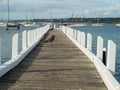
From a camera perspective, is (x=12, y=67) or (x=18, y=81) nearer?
(x=18, y=81)

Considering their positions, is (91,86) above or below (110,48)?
below

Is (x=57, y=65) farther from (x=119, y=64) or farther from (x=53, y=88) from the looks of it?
(x=119, y=64)

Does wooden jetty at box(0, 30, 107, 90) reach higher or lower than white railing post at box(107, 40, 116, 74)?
lower

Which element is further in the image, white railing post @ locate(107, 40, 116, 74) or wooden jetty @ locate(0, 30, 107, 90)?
white railing post @ locate(107, 40, 116, 74)

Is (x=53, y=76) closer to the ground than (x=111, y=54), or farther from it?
closer to the ground

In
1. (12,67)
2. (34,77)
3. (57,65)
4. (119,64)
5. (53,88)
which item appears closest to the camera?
(53,88)

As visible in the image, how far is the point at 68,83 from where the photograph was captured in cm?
1034

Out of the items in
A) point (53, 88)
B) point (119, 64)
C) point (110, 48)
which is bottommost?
point (119, 64)

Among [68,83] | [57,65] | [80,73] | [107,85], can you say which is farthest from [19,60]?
[107,85]

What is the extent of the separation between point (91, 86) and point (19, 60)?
4918 millimetres

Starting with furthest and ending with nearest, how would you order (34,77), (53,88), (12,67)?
(12,67) < (34,77) < (53,88)

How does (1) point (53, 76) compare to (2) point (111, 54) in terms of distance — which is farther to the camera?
(2) point (111, 54)

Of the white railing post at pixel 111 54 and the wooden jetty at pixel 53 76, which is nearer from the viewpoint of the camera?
the wooden jetty at pixel 53 76

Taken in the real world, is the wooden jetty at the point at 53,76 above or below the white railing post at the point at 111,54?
below
